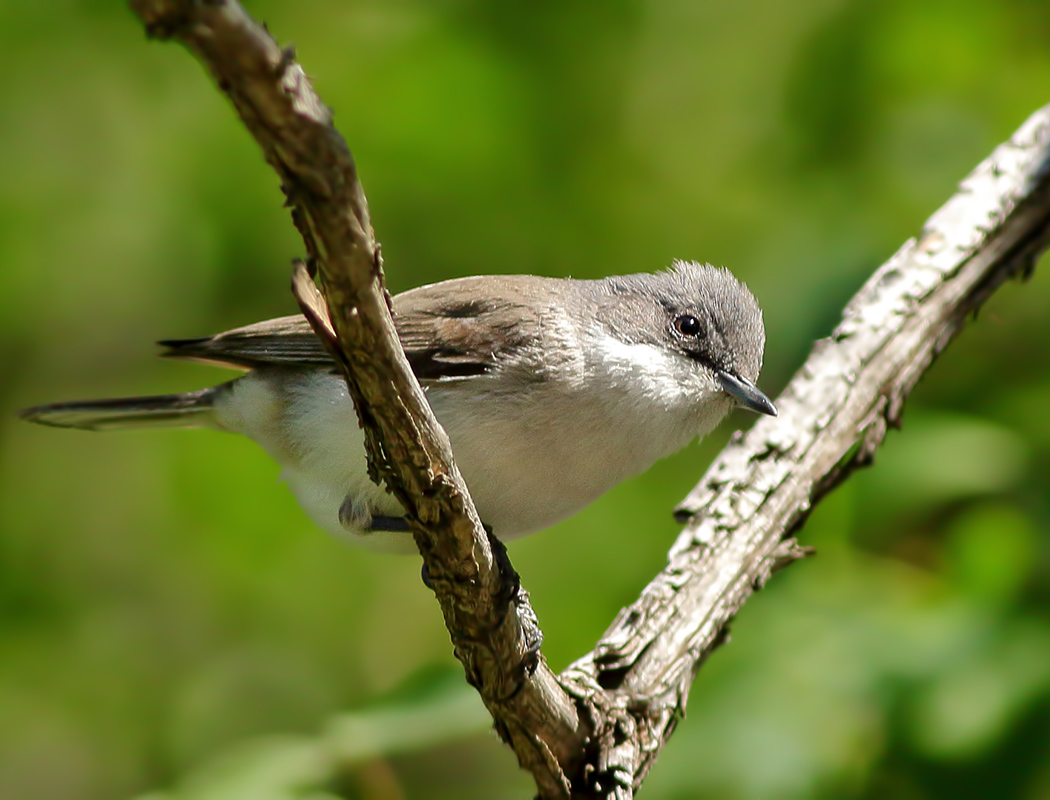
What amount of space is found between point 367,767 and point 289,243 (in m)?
2.80

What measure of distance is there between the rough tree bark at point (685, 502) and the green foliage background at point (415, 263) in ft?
1.64

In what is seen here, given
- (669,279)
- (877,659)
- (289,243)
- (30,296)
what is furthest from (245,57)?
(30,296)

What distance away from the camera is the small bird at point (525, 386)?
2.78 meters

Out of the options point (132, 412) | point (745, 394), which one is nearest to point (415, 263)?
point (132, 412)

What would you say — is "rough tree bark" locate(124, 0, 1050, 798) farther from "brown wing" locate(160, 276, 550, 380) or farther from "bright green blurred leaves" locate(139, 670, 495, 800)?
"brown wing" locate(160, 276, 550, 380)

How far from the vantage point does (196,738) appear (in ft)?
14.2

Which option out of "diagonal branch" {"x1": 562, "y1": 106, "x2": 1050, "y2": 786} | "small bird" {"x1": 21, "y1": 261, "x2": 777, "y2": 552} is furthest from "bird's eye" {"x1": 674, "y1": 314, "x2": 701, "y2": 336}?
"diagonal branch" {"x1": 562, "y1": 106, "x2": 1050, "y2": 786}

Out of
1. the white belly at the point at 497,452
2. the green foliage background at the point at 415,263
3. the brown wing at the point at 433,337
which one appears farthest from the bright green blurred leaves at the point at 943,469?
the brown wing at the point at 433,337

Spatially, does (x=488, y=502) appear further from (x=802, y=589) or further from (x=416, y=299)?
(x=802, y=589)

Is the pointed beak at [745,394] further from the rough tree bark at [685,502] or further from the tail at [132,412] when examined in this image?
the tail at [132,412]

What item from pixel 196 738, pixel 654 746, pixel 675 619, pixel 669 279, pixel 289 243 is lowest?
pixel 654 746

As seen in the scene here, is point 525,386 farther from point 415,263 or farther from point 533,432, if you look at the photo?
point 415,263

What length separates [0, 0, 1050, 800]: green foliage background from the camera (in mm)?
4246

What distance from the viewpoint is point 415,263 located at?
5023 millimetres
